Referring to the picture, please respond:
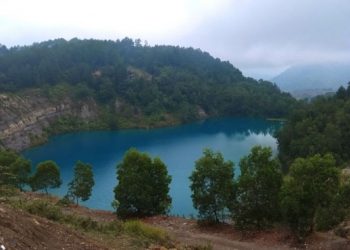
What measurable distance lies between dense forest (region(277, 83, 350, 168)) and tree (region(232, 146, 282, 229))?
30.7 meters

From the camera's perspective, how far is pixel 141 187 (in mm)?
27359

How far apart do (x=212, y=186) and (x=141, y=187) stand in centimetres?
445

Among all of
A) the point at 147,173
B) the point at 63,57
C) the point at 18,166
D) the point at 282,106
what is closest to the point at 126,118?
the point at 63,57

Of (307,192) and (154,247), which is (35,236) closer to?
(154,247)

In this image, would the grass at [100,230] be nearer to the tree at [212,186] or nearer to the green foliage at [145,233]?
the green foliage at [145,233]

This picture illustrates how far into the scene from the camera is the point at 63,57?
420ft

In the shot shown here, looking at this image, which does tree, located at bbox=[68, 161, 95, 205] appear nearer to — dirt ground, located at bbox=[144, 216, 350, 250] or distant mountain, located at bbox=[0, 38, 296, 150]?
dirt ground, located at bbox=[144, 216, 350, 250]

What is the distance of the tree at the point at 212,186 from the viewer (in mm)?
25031

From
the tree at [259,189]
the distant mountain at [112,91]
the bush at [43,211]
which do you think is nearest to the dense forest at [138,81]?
the distant mountain at [112,91]

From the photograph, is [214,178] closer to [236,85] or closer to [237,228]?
[237,228]

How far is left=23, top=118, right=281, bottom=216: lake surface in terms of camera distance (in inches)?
1962

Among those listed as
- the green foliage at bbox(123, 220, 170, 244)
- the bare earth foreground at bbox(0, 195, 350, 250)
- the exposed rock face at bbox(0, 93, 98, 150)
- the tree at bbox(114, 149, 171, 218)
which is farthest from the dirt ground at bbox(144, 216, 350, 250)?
the exposed rock face at bbox(0, 93, 98, 150)

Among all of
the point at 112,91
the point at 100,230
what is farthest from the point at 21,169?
the point at 112,91

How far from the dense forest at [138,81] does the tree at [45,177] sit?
225ft
